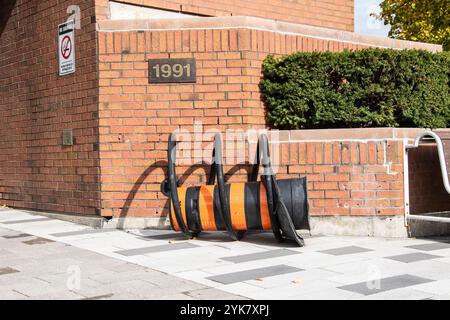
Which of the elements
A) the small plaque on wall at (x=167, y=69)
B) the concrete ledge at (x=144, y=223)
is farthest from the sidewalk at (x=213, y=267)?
the small plaque on wall at (x=167, y=69)

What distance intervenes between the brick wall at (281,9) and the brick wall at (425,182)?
363cm

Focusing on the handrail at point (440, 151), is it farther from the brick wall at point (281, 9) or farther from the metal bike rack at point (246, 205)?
the brick wall at point (281, 9)

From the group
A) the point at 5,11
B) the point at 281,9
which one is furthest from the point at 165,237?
the point at 5,11

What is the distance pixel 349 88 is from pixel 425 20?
13.5 meters

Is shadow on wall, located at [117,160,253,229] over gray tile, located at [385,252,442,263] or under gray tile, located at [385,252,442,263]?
over

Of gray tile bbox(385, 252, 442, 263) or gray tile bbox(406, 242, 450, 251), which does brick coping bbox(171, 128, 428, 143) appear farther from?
gray tile bbox(385, 252, 442, 263)

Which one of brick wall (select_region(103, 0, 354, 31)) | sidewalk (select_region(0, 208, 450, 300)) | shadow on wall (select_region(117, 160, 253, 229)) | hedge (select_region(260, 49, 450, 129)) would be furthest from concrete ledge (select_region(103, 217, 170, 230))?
brick wall (select_region(103, 0, 354, 31))

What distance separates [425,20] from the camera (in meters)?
19.7

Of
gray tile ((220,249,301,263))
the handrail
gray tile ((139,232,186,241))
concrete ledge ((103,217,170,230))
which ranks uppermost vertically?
the handrail

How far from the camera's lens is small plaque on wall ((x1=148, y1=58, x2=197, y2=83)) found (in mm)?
7805

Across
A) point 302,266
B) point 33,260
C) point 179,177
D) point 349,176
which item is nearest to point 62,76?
point 179,177

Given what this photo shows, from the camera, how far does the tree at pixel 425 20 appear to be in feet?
62.8

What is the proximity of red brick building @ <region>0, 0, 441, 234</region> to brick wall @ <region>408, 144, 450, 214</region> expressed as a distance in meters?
0.26
